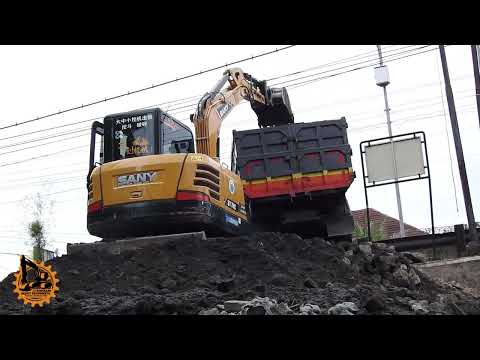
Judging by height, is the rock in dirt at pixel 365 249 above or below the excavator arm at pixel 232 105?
below

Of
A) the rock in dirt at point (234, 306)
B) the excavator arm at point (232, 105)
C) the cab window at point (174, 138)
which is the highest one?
the excavator arm at point (232, 105)

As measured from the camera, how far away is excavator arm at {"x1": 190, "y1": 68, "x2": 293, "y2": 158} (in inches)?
382

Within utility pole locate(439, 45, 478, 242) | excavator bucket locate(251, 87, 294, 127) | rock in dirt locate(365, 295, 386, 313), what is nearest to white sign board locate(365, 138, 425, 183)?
excavator bucket locate(251, 87, 294, 127)

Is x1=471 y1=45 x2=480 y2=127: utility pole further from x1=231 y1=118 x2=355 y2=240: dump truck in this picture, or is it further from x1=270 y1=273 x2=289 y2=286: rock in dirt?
x1=270 y1=273 x2=289 y2=286: rock in dirt

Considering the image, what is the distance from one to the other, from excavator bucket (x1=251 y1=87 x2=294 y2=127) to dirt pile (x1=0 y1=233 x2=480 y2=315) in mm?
3847

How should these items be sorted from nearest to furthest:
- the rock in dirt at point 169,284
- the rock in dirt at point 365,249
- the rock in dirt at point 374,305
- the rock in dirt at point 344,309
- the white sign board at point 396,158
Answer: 1. the rock in dirt at point 344,309
2. the rock in dirt at point 374,305
3. the rock in dirt at point 169,284
4. the rock in dirt at point 365,249
5. the white sign board at point 396,158

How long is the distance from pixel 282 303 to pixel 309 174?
4315 mm

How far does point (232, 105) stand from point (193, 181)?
2973mm

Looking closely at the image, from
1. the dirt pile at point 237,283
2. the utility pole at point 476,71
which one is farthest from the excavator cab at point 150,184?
the utility pole at point 476,71

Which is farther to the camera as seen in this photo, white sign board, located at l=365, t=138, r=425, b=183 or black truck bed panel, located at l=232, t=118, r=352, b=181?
white sign board, located at l=365, t=138, r=425, b=183

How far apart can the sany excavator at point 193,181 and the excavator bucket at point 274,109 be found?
47.1 inches

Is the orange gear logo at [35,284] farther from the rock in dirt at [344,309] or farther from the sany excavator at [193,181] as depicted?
the rock in dirt at [344,309]

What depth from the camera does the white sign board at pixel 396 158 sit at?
11.2 m
